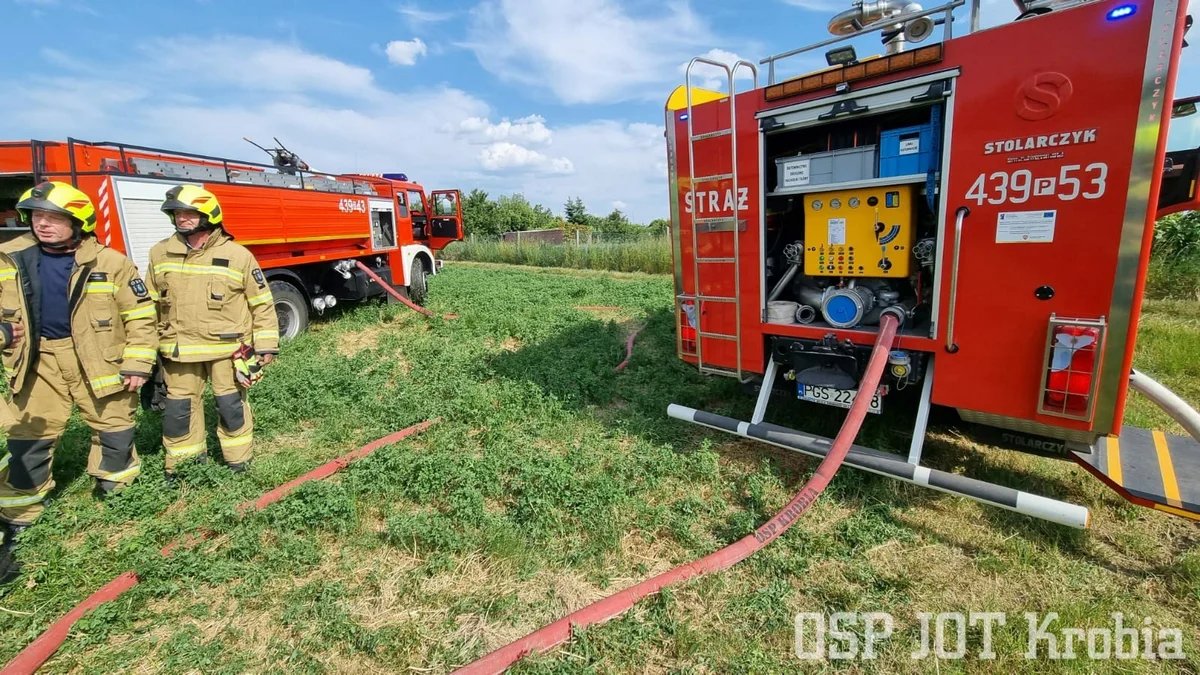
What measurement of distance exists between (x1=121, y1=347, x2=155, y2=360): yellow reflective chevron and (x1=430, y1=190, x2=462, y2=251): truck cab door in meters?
9.95

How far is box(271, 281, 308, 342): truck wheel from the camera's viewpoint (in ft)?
25.2

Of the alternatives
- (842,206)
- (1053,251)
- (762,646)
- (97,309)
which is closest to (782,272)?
(842,206)

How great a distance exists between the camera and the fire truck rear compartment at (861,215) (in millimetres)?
3393

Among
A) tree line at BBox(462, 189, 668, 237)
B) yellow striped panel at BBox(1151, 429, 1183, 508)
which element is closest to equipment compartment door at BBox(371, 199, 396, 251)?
yellow striped panel at BBox(1151, 429, 1183, 508)

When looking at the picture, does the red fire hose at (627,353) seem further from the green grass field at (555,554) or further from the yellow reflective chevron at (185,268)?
the yellow reflective chevron at (185,268)

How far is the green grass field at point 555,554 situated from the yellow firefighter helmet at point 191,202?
1.75 metres

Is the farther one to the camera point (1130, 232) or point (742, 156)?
point (742, 156)

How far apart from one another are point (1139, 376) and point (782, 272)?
2284 millimetres

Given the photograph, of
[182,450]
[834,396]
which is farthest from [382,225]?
[834,396]

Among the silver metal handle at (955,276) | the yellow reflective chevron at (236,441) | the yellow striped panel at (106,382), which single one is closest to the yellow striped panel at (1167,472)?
the silver metal handle at (955,276)

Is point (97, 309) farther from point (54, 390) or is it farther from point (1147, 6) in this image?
point (1147, 6)

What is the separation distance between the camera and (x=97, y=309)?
342 cm

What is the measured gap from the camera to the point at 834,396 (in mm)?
3854

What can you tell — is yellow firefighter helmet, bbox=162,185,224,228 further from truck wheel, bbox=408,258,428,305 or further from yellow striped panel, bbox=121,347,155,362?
truck wheel, bbox=408,258,428,305
